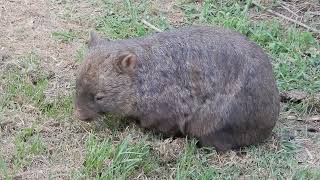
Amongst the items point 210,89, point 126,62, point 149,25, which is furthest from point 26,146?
point 149,25

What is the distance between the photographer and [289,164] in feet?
17.2

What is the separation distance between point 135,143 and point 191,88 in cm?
58

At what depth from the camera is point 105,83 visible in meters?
5.21

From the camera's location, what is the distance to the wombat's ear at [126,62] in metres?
5.20

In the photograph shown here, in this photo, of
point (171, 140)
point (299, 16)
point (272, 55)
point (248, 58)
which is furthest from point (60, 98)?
point (299, 16)

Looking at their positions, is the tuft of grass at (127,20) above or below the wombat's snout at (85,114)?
below

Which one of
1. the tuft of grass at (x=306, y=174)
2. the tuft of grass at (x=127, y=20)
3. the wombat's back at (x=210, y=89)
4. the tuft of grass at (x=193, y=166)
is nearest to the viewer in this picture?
the tuft of grass at (x=193, y=166)

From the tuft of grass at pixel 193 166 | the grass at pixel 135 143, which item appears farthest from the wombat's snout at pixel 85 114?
the tuft of grass at pixel 193 166

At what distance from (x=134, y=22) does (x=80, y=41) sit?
626 mm

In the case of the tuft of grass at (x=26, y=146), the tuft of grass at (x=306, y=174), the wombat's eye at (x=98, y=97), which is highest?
the wombat's eye at (x=98, y=97)

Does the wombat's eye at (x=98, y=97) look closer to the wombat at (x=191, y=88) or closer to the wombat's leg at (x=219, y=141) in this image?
the wombat at (x=191, y=88)

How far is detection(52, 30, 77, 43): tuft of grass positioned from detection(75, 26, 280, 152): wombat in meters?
1.42

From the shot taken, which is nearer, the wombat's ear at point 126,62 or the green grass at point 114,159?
the green grass at point 114,159

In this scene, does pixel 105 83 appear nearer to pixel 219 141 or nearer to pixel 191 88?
pixel 191 88
